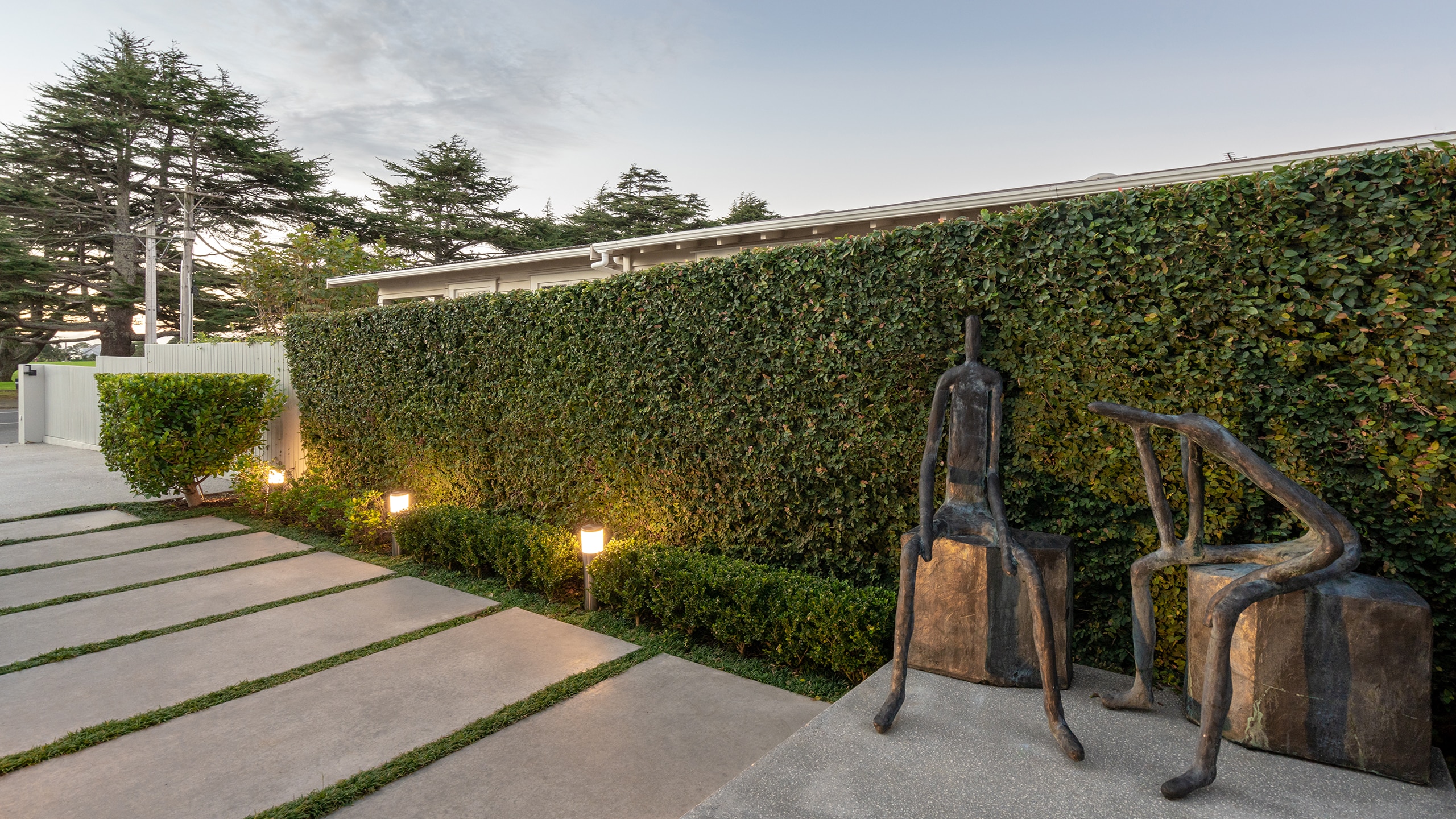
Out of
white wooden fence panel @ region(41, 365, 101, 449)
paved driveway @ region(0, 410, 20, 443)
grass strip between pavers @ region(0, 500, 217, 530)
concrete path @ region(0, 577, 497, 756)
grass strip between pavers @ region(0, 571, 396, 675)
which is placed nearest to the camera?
concrete path @ region(0, 577, 497, 756)

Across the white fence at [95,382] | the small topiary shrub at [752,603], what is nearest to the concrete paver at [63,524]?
the white fence at [95,382]

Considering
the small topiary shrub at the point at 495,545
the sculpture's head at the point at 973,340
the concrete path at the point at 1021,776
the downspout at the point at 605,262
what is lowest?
the small topiary shrub at the point at 495,545

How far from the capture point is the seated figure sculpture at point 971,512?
7.54 ft

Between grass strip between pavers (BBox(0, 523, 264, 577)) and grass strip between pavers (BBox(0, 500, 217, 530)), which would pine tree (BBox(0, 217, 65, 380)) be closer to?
grass strip between pavers (BBox(0, 500, 217, 530))

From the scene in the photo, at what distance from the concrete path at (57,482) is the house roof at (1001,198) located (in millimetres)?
7449

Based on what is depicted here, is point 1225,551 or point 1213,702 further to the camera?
point 1225,551

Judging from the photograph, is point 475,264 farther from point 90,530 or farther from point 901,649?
point 901,649

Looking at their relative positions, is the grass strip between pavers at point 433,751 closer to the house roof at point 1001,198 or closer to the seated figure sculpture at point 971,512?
the seated figure sculpture at point 971,512

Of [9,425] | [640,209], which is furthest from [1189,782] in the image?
[9,425]

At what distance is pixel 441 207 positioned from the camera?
87.7 ft

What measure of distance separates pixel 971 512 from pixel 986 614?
1.86ft

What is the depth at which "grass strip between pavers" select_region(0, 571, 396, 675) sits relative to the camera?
3.84m

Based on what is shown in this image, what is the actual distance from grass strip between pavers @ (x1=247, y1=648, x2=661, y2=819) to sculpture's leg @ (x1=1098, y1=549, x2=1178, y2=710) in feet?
8.79

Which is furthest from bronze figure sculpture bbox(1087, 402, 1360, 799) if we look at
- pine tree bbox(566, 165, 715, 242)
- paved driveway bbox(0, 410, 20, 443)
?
pine tree bbox(566, 165, 715, 242)
